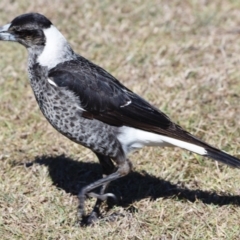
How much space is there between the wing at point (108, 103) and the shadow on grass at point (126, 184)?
0.45 m

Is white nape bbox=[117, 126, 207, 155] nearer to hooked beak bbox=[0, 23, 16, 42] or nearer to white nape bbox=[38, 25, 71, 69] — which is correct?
white nape bbox=[38, 25, 71, 69]

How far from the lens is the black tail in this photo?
14.0 ft

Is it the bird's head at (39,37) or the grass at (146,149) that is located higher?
the bird's head at (39,37)

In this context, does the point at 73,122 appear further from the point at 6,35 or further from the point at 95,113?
the point at 6,35

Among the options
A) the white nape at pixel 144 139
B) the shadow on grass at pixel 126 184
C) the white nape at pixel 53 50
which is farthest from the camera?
the shadow on grass at pixel 126 184

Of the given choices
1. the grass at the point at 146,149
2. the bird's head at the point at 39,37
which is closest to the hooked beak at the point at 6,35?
the bird's head at the point at 39,37

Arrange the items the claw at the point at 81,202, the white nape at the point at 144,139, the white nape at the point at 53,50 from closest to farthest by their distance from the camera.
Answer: the claw at the point at 81,202 < the white nape at the point at 144,139 < the white nape at the point at 53,50

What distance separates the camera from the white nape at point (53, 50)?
174 inches

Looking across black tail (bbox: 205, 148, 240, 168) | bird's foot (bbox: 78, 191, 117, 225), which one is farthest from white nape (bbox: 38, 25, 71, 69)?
black tail (bbox: 205, 148, 240, 168)

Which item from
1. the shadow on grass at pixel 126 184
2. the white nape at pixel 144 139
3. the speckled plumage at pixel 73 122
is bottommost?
the shadow on grass at pixel 126 184

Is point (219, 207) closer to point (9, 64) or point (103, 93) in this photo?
point (103, 93)

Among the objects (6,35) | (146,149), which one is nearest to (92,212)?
(146,149)

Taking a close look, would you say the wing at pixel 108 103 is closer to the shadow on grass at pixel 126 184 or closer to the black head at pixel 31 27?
the black head at pixel 31 27

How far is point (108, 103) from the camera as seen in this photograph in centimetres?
431
